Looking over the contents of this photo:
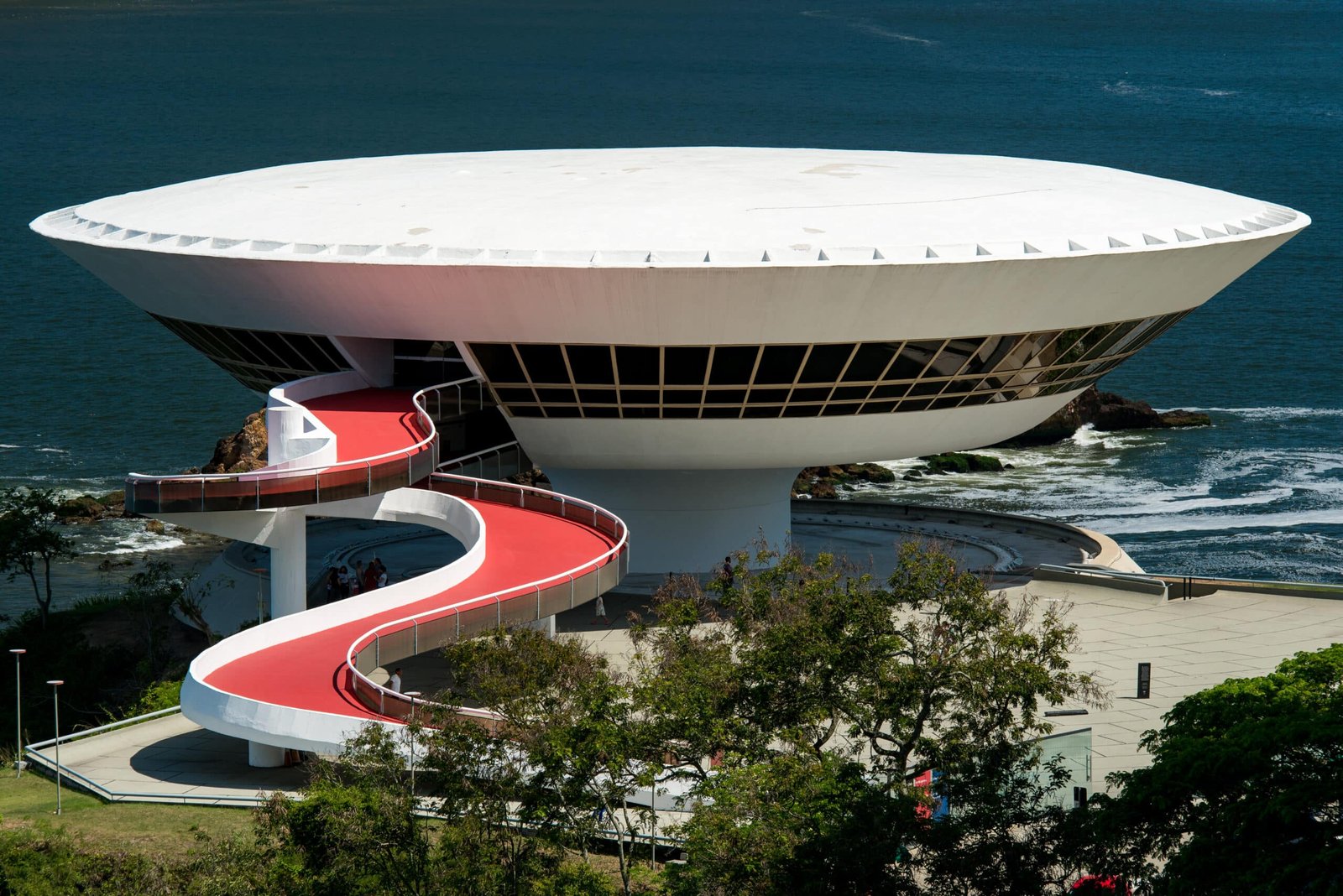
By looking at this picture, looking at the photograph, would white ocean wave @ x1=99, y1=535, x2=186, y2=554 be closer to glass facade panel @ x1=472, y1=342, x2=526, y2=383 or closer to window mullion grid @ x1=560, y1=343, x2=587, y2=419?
glass facade panel @ x1=472, y1=342, x2=526, y2=383

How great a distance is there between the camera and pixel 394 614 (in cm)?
3734

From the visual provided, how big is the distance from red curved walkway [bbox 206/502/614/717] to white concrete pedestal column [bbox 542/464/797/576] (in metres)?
5.81

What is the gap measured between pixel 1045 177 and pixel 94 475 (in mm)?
55213

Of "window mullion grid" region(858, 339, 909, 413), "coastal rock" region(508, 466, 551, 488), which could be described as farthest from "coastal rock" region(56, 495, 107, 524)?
"window mullion grid" region(858, 339, 909, 413)

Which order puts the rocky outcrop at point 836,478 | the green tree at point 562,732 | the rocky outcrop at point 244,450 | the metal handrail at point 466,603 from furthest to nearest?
the rocky outcrop at point 836,478 → the rocky outcrop at point 244,450 → the metal handrail at point 466,603 → the green tree at point 562,732

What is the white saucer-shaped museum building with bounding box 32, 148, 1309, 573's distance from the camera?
4244 cm

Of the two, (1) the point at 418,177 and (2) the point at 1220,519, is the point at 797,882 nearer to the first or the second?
(1) the point at 418,177

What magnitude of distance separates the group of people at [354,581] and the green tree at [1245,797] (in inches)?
1082

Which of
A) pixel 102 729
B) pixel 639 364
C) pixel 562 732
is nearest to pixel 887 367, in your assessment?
pixel 639 364

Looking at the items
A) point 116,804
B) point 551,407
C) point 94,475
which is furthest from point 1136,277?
point 94,475

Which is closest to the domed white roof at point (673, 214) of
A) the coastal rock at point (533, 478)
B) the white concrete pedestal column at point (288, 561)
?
the white concrete pedestal column at point (288, 561)

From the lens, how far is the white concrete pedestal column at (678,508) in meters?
49.7

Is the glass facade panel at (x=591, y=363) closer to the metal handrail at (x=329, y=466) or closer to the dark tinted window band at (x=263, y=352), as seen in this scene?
the metal handrail at (x=329, y=466)

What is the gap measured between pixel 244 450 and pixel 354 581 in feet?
77.9
